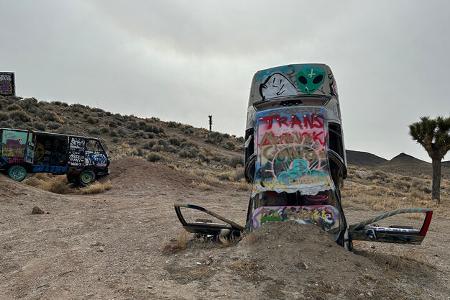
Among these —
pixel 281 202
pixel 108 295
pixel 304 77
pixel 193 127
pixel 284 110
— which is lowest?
pixel 108 295

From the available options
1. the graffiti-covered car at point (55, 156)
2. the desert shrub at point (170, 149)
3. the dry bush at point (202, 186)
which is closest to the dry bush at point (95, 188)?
the graffiti-covered car at point (55, 156)

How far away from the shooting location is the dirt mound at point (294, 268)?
5070 millimetres

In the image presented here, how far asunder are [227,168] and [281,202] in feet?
86.1

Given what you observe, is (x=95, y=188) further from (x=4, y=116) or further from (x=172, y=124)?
(x=172, y=124)

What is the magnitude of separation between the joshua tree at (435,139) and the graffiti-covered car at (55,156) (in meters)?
17.5

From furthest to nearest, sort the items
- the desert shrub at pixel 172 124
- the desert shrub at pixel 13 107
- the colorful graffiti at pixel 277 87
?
the desert shrub at pixel 172 124, the desert shrub at pixel 13 107, the colorful graffiti at pixel 277 87

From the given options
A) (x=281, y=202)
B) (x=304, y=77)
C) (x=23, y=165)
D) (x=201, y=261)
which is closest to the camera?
(x=201, y=261)

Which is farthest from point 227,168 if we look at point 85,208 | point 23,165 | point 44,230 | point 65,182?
point 44,230

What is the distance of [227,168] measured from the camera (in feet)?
110

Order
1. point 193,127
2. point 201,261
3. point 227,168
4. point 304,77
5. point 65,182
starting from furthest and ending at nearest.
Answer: point 193,127 < point 227,168 < point 65,182 < point 304,77 < point 201,261

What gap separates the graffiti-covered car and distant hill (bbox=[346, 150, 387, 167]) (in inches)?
2952

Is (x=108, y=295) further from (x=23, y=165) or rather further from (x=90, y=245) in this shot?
(x=23, y=165)

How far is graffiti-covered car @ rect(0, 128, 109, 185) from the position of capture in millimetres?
19000

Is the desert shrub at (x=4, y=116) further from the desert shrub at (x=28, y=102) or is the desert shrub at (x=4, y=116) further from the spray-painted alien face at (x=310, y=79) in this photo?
the spray-painted alien face at (x=310, y=79)
